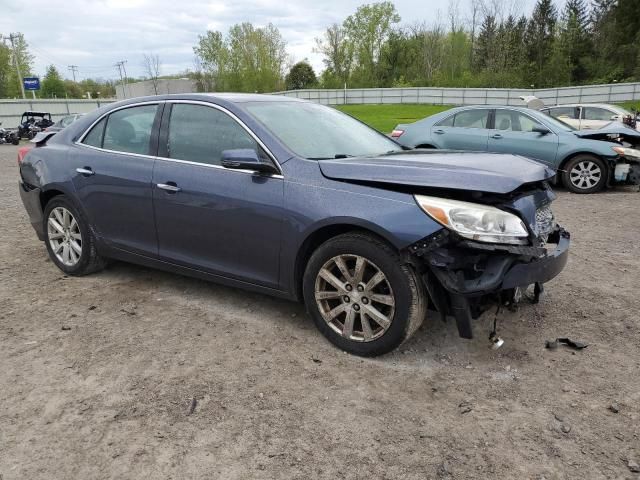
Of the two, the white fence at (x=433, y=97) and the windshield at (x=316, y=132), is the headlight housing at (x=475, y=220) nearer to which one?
the windshield at (x=316, y=132)

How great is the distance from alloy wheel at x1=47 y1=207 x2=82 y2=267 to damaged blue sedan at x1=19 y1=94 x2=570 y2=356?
50mm

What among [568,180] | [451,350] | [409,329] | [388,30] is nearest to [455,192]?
[409,329]

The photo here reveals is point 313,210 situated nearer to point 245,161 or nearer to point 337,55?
point 245,161

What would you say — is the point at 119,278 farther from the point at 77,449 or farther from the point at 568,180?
the point at 568,180

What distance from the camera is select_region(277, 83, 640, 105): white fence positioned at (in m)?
40.4

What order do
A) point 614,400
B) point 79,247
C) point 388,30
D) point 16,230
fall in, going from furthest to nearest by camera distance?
point 388,30 < point 16,230 < point 79,247 < point 614,400

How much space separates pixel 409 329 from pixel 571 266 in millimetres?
2771

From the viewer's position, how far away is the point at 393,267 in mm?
3033

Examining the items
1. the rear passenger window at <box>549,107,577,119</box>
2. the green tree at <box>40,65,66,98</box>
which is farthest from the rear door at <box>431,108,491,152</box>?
the green tree at <box>40,65,66,98</box>

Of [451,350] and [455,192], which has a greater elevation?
[455,192]

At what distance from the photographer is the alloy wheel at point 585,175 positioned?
29.9ft

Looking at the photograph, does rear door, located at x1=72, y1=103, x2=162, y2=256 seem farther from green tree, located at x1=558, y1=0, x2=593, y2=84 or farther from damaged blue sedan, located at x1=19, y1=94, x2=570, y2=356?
green tree, located at x1=558, y1=0, x2=593, y2=84

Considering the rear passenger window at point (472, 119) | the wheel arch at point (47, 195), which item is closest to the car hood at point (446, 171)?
the wheel arch at point (47, 195)

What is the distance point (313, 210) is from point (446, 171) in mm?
850
